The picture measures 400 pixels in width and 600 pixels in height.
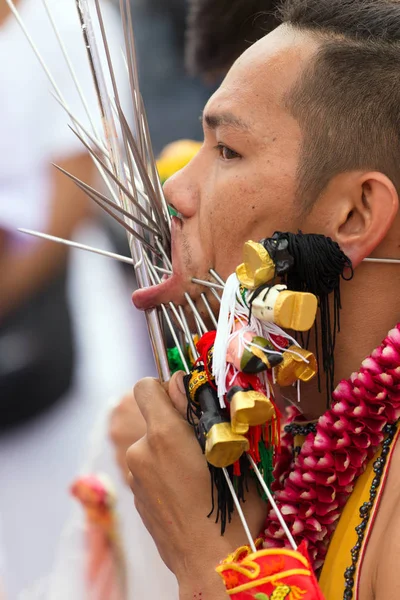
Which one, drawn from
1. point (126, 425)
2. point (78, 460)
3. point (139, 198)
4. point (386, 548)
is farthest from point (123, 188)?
point (78, 460)

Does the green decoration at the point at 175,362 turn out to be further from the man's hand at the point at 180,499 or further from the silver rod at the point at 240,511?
the silver rod at the point at 240,511

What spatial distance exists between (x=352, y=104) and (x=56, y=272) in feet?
7.22

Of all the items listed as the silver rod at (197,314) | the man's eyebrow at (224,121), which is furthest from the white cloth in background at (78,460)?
the man's eyebrow at (224,121)

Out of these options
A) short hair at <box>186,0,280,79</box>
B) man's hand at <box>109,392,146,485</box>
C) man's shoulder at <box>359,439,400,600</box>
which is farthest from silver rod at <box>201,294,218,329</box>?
short hair at <box>186,0,280,79</box>

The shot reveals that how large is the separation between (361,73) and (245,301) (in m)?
0.54

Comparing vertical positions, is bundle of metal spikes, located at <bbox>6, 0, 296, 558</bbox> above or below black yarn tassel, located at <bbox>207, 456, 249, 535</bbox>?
above

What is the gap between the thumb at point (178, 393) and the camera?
1.80 meters

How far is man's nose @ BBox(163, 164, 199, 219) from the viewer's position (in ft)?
6.09

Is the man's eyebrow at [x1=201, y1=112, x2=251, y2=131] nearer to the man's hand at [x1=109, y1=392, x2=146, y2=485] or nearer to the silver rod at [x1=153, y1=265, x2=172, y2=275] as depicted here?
the silver rod at [x1=153, y1=265, x2=172, y2=275]

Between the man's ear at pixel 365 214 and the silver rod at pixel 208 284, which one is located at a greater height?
the man's ear at pixel 365 214

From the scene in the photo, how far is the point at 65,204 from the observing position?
3.71 meters

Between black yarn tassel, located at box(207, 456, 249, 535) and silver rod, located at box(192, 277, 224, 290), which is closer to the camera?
black yarn tassel, located at box(207, 456, 249, 535)

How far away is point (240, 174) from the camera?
179 cm

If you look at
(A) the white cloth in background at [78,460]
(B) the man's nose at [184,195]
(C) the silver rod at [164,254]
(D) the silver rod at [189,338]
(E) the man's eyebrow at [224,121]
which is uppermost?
(E) the man's eyebrow at [224,121]
